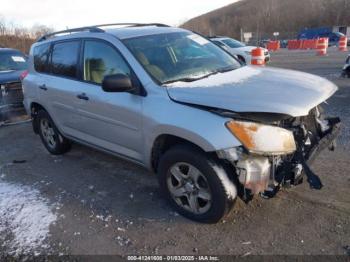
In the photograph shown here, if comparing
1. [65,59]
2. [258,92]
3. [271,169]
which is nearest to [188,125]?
A: [258,92]

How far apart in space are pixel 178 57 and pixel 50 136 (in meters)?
2.87

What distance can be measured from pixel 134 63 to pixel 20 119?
590 centimetres

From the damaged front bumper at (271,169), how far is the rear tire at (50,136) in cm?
339

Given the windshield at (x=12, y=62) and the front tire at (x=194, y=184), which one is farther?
the windshield at (x=12, y=62)

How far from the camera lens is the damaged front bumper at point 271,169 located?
10.3 ft

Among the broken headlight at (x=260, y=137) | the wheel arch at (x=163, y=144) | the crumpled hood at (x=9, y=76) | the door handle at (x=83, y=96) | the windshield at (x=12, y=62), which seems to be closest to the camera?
the broken headlight at (x=260, y=137)

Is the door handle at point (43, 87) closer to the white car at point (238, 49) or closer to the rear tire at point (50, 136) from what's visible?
the rear tire at point (50, 136)

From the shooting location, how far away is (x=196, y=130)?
3.23 metres

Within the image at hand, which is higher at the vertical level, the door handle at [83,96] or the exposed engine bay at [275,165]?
the door handle at [83,96]

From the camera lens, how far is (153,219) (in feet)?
12.4

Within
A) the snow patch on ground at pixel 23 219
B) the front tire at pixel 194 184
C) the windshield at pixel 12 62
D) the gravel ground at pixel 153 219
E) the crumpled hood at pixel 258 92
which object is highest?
the crumpled hood at pixel 258 92

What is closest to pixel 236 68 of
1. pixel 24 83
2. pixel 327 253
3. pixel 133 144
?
pixel 133 144

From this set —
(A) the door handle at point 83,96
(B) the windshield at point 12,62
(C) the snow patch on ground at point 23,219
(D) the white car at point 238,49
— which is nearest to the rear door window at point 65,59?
(A) the door handle at point 83,96

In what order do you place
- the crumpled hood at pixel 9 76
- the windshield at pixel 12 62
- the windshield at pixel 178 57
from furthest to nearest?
the windshield at pixel 12 62, the crumpled hood at pixel 9 76, the windshield at pixel 178 57
